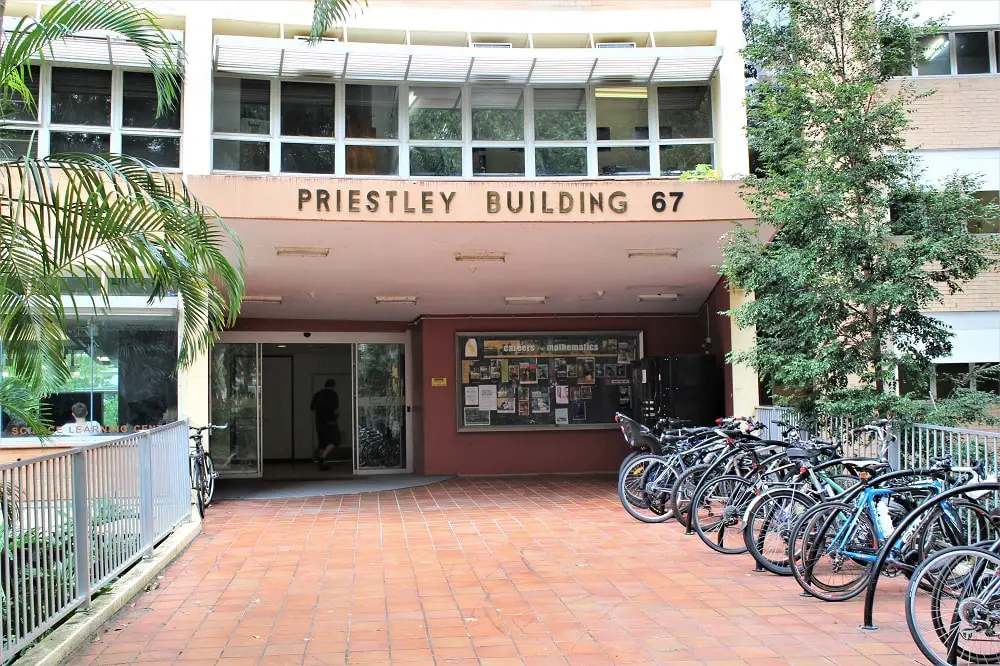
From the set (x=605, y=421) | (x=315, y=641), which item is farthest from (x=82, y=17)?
(x=605, y=421)

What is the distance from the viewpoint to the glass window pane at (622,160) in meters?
11.9

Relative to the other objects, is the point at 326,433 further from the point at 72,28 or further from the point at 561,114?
the point at 72,28

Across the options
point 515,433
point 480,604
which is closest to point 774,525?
point 480,604

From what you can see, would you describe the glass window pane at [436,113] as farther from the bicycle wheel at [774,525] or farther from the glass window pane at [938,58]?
the bicycle wheel at [774,525]

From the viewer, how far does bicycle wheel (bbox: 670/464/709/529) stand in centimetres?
834

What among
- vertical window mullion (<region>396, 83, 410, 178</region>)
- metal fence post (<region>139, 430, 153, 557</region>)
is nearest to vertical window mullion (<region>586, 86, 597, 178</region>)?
vertical window mullion (<region>396, 83, 410, 178</region>)

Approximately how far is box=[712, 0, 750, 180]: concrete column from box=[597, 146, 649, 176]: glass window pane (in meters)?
0.94

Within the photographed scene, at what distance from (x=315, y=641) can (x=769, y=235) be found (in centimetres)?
768

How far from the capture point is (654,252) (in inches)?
460

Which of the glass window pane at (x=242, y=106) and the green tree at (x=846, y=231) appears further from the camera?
the glass window pane at (x=242, y=106)

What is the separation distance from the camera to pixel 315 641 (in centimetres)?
519

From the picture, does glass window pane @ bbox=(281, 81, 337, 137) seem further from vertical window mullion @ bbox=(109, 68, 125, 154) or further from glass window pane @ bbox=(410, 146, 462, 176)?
vertical window mullion @ bbox=(109, 68, 125, 154)

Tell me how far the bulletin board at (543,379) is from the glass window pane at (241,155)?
4.53 m

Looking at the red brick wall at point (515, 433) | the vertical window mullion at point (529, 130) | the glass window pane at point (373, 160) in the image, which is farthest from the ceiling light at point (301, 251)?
the red brick wall at point (515, 433)
